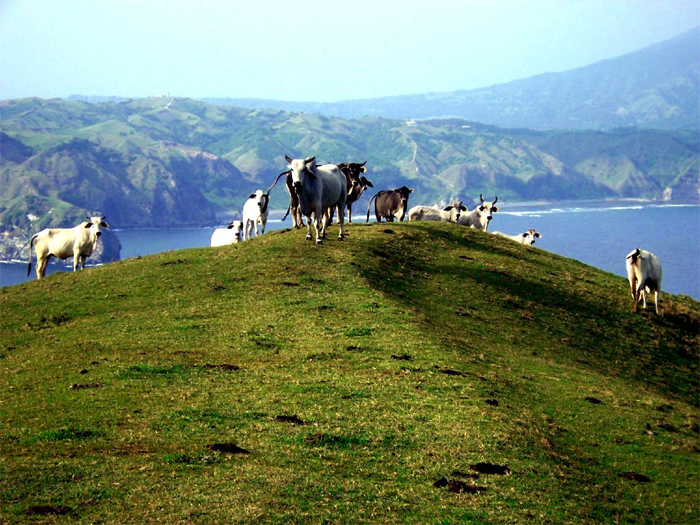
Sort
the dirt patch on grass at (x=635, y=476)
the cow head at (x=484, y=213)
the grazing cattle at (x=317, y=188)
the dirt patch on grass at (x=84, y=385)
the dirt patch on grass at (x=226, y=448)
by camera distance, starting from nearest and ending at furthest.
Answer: the dirt patch on grass at (x=226, y=448)
the dirt patch on grass at (x=635, y=476)
the dirt patch on grass at (x=84, y=385)
the grazing cattle at (x=317, y=188)
the cow head at (x=484, y=213)

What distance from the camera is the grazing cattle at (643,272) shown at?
3381cm

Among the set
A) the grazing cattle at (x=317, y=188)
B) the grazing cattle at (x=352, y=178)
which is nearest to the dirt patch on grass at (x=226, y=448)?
the grazing cattle at (x=317, y=188)

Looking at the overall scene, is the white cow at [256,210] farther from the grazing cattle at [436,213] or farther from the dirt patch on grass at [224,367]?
the dirt patch on grass at [224,367]

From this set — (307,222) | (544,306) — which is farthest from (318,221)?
(544,306)

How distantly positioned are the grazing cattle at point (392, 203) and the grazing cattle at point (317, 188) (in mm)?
12310

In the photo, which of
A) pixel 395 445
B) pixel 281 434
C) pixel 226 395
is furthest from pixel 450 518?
pixel 226 395

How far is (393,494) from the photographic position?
13383 millimetres

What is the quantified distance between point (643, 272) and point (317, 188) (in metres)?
15.3

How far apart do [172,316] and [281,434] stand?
10877mm

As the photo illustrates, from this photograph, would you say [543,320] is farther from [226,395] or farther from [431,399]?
[226,395]

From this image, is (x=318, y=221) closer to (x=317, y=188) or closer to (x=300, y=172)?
(x=317, y=188)

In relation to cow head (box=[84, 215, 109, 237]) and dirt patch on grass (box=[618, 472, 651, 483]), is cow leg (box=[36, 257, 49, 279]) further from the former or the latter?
dirt patch on grass (box=[618, 472, 651, 483])

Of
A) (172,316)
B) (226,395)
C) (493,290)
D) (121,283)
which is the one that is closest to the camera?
(226,395)

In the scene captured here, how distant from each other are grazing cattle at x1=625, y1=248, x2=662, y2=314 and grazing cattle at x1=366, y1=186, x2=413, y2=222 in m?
16.2
